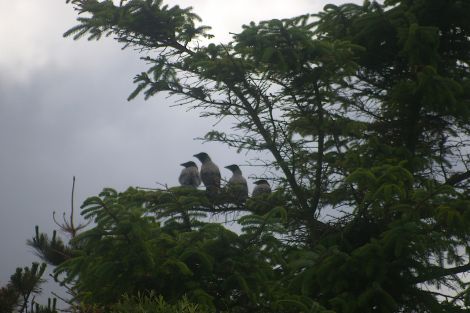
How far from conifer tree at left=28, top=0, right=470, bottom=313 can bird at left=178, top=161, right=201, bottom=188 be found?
232 centimetres

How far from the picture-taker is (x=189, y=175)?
11375 mm

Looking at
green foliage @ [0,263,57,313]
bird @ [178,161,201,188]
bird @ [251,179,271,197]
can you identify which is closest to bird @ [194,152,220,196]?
bird @ [178,161,201,188]

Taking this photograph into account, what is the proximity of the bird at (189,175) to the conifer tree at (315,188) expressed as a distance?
232 cm

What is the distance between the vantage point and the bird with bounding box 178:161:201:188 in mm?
11383

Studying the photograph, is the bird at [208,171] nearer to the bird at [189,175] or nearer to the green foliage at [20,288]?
the bird at [189,175]

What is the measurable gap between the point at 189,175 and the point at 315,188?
363cm

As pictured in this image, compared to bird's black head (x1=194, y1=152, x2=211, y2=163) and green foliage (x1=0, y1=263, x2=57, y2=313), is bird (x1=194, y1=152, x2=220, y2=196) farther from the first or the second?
green foliage (x1=0, y1=263, x2=57, y2=313)

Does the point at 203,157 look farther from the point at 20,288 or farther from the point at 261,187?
the point at 20,288


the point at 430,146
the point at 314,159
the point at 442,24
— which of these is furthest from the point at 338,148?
the point at 442,24

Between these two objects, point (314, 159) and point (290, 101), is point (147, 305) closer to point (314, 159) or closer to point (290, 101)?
point (290, 101)

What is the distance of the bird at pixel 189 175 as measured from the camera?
37.3 ft

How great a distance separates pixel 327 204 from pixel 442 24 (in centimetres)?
341

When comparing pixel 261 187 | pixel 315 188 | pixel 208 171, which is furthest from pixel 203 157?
pixel 315 188

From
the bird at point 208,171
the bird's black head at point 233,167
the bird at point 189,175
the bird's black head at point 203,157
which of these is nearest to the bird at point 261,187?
the bird's black head at point 233,167
